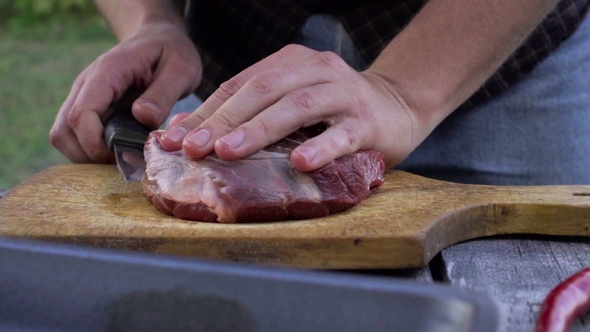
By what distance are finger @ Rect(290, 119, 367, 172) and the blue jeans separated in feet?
3.46

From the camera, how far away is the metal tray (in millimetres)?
879

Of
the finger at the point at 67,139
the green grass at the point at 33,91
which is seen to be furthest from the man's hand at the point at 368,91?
the green grass at the point at 33,91

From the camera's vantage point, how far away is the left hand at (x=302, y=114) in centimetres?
187

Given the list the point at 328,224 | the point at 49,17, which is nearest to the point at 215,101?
the point at 328,224

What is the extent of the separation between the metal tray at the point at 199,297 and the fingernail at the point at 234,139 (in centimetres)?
80

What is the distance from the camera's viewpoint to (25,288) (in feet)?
3.52

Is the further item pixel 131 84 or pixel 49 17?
pixel 49 17

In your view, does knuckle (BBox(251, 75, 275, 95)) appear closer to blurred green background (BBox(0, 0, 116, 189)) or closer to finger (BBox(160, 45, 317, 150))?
finger (BBox(160, 45, 317, 150))

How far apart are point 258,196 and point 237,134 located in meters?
0.19

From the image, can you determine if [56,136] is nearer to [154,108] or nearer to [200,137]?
[154,108]

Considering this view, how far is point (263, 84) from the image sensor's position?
1.99 meters

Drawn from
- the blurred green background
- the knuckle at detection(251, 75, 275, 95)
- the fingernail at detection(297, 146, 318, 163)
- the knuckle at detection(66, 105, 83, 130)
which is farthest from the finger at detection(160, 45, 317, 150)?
the blurred green background

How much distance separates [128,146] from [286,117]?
0.71 m

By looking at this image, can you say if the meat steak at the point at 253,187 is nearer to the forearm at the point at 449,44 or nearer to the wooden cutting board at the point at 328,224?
the wooden cutting board at the point at 328,224
